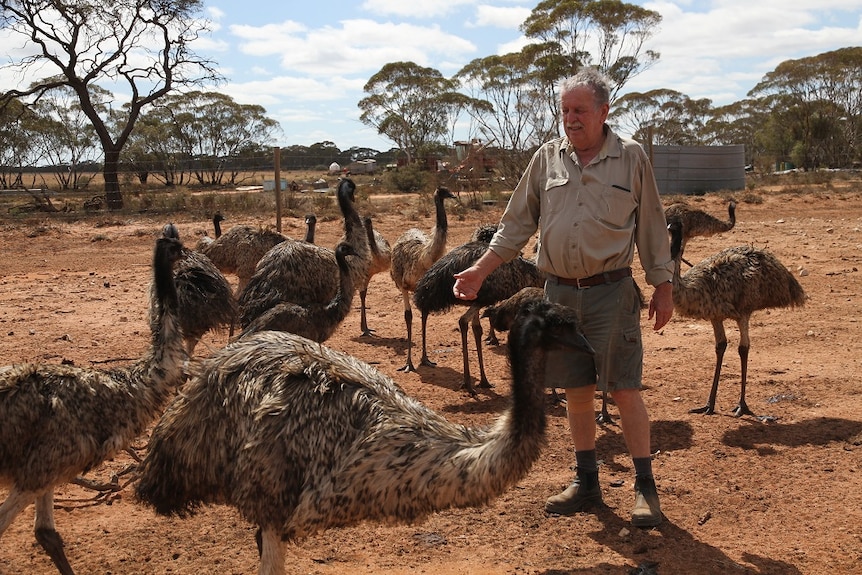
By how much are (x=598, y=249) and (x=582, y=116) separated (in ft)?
2.17

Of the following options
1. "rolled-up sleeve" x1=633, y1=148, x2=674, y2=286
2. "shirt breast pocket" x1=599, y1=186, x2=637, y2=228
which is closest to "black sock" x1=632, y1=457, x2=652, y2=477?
"rolled-up sleeve" x1=633, y1=148, x2=674, y2=286

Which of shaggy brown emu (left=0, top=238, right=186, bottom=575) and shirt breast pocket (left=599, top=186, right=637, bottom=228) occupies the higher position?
shirt breast pocket (left=599, top=186, right=637, bottom=228)

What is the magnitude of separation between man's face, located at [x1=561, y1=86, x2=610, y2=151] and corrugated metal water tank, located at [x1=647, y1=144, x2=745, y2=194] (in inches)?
950

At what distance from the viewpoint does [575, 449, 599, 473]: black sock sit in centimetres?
477

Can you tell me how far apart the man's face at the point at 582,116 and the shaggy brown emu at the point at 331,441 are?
46.0 inches

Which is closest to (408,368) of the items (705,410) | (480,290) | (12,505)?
(480,290)

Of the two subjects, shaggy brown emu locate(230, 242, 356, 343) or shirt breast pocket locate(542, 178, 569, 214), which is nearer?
shirt breast pocket locate(542, 178, 569, 214)

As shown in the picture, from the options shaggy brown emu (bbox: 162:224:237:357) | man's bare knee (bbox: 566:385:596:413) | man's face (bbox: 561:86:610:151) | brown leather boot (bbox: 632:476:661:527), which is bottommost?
brown leather boot (bbox: 632:476:661:527)

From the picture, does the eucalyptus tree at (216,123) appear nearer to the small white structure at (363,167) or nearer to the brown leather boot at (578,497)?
the small white structure at (363,167)

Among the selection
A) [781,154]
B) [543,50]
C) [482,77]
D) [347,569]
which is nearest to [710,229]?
[347,569]

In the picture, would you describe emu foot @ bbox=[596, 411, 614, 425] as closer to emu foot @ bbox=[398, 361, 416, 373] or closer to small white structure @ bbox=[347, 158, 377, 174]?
emu foot @ bbox=[398, 361, 416, 373]

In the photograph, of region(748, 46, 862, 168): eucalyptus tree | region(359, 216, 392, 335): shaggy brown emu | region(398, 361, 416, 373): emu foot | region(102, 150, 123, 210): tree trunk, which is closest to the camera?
region(398, 361, 416, 373): emu foot

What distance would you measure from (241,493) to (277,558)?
0.31m

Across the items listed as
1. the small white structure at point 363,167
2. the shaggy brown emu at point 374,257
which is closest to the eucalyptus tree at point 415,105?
the small white structure at point 363,167
